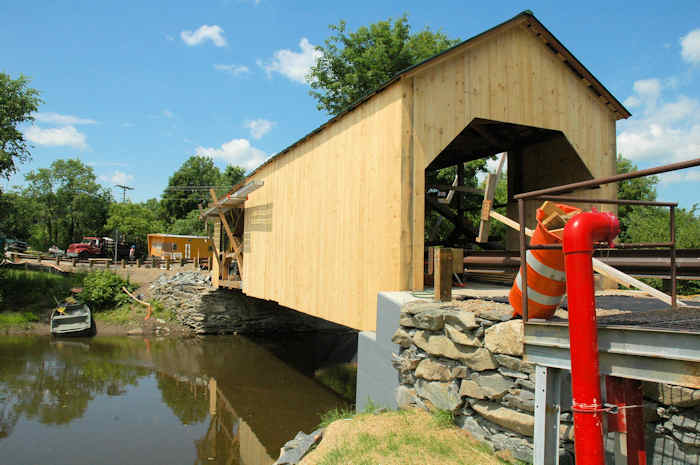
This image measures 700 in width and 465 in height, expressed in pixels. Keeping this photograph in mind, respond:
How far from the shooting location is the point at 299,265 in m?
10.3

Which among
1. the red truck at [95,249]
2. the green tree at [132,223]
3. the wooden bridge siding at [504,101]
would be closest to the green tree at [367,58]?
the wooden bridge siding at [504,101]

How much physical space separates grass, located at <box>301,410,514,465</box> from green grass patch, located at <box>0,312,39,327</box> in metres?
20.6

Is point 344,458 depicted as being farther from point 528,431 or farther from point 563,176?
point 563,176

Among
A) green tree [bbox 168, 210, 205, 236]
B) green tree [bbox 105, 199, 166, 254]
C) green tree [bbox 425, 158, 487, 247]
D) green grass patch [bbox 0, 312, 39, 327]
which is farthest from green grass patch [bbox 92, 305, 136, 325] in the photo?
green tree [bbox 168, 210, 205, 236]

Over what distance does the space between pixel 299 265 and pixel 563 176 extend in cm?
616

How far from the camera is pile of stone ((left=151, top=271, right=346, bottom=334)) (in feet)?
66.4

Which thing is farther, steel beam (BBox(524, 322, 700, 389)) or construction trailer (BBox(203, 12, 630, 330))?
construction trailer (BBox(203, 12, 630, 330))

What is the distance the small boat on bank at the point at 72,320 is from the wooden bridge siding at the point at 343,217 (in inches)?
490

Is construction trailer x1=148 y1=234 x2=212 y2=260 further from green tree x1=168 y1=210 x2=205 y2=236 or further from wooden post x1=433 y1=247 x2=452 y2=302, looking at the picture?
wooden post x1=433 y1=247 x2=452 y2=302

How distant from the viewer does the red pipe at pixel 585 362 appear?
8.85 feet

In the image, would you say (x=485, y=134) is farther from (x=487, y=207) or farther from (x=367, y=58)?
(x=367, y=58)

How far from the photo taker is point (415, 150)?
7102 millimetres

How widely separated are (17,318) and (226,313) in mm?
9349

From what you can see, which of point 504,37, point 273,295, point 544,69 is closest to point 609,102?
point 544,69
